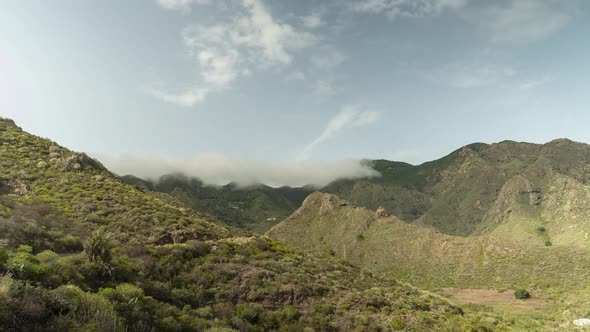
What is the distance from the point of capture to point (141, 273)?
14.9 metres

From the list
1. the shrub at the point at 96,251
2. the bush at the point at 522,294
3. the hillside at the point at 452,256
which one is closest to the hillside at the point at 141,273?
the shrub at the point at 96,251

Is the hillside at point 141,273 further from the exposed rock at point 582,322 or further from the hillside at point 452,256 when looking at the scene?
the hillside at point 452,256

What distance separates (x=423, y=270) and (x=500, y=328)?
49.9 meters

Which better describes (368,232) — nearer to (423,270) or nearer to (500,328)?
(423,270)

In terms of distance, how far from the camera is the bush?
5144 cm

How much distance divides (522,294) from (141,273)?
60430 millimetres

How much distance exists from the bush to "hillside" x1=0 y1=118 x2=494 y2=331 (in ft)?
116

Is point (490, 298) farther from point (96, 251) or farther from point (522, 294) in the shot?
point (96, 251)

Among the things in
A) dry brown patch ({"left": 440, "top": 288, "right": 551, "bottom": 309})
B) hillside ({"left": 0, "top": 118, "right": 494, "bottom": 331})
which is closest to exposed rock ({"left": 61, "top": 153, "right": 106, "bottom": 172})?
hillside ({"left": 0, "top": 118, "right": 494, "bottom": 331})

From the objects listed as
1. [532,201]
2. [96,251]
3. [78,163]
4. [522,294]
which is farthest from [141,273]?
[532,201]

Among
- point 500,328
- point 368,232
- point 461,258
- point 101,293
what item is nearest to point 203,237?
point 101,293

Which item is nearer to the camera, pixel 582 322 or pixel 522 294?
pixel 582 322

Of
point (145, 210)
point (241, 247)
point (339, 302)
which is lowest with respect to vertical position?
point (339, 302)

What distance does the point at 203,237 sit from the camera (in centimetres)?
2473
